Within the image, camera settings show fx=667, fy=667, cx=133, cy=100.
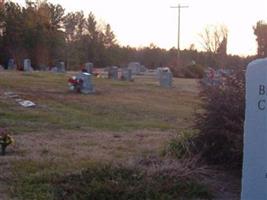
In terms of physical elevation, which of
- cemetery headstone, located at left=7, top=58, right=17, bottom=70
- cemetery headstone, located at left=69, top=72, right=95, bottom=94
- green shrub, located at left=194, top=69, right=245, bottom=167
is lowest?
cemetery headstone, located at left=7, top=58, right=17, bottom=70

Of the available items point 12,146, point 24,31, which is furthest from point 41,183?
point 24,31

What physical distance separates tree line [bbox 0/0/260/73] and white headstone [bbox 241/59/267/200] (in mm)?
48840

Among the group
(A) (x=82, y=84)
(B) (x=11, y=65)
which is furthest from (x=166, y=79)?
(B) (x=11, y=65)

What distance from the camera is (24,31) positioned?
6612 centimetres

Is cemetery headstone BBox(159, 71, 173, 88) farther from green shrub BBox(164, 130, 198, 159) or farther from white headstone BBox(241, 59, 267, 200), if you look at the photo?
white headstone BBox(241, 59, 267, 200)

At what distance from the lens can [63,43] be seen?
71.4 m

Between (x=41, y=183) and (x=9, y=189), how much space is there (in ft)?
1.50

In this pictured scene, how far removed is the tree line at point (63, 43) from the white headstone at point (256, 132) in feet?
160

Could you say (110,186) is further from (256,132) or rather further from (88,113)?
(88,113)

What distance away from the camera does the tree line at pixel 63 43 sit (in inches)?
2616

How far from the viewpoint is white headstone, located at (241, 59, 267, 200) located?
493 cm

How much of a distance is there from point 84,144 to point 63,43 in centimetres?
6033

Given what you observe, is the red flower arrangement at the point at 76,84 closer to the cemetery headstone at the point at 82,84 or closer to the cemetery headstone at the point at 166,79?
the cemetery headstone at the point at 82,84

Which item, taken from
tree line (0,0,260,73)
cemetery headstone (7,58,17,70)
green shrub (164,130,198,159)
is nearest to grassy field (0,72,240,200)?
green shrub (164,130,198,159)
